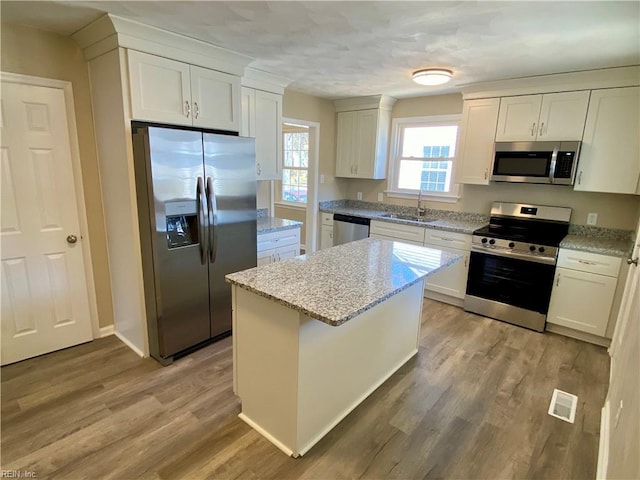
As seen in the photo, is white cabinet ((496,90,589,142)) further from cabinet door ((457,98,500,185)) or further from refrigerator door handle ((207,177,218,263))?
refrigerator door handle ((207,177,218,263))

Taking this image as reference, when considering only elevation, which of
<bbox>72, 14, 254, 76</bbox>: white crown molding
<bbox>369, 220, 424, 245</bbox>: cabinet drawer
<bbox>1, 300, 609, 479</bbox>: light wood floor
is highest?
<bbox>72, 14, 254, 76</bbox>: white crown molding

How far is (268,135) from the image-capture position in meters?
3.71

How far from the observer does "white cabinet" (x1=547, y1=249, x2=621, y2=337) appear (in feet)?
9.89

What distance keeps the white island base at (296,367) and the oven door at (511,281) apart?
1.80 meters

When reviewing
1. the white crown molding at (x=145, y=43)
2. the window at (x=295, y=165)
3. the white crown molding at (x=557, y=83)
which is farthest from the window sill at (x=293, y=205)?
the white crown molding at (x=145, y=43)

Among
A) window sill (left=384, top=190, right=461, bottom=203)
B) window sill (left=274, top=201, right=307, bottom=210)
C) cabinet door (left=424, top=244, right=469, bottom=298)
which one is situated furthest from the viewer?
window sill (left=274, top=201, right=307, bottom=210)

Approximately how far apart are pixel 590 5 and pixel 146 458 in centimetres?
339

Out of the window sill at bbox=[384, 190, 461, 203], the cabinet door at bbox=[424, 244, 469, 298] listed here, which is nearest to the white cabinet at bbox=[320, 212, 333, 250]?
the window sill at bbox=[384, 190, 461, 203]

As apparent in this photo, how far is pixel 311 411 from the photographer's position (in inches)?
75.5

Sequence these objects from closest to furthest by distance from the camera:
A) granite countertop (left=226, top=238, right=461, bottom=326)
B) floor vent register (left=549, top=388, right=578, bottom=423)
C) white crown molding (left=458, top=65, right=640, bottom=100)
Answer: granite countertop (left=226, top=238, right=461, bottom=326) → floor vent register (left=549, top=388, right=578, bottom=423) → white crown molding (left=458, top=65, right=640, bottom=100)

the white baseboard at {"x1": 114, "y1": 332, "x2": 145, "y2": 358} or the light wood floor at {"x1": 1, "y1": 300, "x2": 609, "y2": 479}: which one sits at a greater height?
the white baseboard at {"x1": 114, "y1": 332, "x2": 145, "y2": 358}

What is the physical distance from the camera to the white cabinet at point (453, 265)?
3783 millimetres

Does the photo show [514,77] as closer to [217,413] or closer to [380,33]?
[380,33]

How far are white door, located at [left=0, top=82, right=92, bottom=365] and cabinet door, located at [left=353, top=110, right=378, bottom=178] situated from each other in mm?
3327
